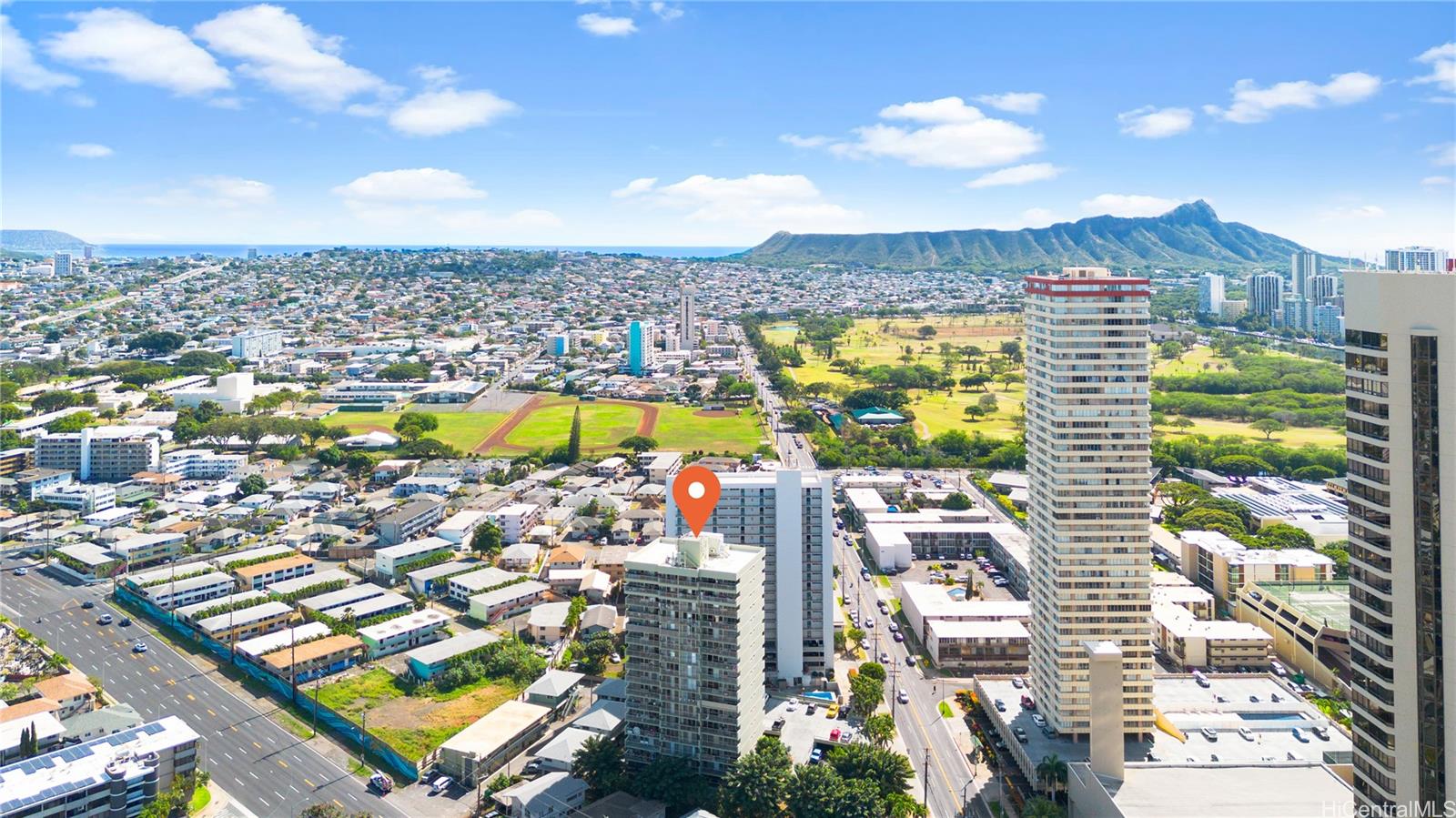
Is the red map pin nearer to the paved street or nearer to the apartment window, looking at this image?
the paved street

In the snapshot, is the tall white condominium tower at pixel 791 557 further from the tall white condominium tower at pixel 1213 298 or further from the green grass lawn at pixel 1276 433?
the tall white condominium tower at pixel 1213 298

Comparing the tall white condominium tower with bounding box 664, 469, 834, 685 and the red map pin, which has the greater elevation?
the red map pin

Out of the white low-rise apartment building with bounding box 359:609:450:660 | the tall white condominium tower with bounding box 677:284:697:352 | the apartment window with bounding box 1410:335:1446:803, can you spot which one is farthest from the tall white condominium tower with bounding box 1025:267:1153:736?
the tall white condominium tower with bounding box 677:284:697:352

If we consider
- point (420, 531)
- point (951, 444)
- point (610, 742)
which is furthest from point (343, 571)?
point (951, 444)

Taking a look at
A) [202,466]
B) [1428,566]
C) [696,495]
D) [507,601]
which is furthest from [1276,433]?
[202,466]

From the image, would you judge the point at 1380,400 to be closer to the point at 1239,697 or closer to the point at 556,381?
the point at 1239,697

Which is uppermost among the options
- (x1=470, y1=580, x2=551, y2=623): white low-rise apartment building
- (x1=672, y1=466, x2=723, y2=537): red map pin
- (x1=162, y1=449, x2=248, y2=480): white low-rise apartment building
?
(x1=672, y1=466, x2=723, y2=537): red map pin

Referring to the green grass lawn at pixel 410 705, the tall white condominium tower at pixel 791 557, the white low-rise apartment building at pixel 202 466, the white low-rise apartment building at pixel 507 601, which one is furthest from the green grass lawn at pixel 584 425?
the tall white condominium tower at pixel 791 557
